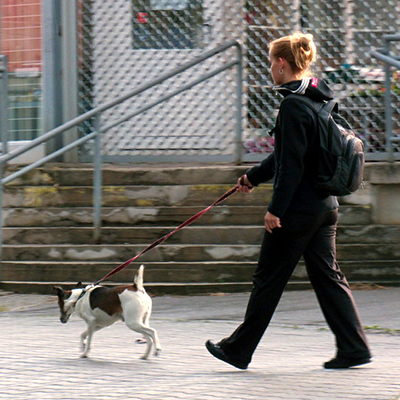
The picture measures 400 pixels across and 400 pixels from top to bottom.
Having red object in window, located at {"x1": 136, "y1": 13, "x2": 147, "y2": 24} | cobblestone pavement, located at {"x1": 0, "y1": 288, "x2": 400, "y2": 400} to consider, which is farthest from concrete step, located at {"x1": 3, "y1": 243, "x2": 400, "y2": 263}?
red object in window, located at {"x1": 136, "y1": 13, "x2": 147, "y2": 24}

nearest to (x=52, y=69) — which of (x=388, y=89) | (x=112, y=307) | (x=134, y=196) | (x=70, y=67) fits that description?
(x=70, y=67)

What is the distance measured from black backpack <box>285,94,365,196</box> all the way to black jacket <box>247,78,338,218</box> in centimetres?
4

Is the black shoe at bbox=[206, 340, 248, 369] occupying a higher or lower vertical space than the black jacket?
lower

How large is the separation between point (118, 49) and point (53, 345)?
5294mm

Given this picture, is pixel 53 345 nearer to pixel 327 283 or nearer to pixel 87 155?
pixel 327 283

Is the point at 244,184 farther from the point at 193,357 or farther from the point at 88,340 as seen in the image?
the point at 88,340

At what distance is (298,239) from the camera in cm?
569

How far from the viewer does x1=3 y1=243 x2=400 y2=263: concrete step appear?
9164 millimetres

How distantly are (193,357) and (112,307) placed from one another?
1.98ft

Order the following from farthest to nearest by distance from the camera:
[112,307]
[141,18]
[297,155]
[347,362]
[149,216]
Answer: [141,18]
[149,216]
[112,307]
[347,362]
[297,155]

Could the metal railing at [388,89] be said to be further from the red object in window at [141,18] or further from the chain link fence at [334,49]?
the red object in window at [141,18]

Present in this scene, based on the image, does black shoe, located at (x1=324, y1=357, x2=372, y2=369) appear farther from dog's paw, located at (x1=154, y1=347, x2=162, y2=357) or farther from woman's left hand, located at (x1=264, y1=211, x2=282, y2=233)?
dog's paw, located at (x1=154, y1=347, x2=162, y2=357)

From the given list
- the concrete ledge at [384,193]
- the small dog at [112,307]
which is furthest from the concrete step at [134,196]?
the small dog at [112,307]

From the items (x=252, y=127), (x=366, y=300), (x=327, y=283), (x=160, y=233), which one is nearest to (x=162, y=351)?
(x=327, y=283)
